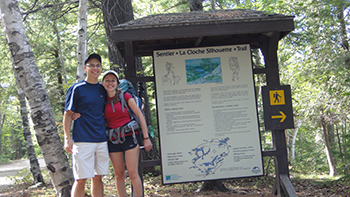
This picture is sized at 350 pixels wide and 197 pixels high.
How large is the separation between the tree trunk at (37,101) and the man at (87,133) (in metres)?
1.28

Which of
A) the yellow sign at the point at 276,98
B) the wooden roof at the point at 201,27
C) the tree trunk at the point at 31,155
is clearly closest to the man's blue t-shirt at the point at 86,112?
the wooden roof at the point at 201,27

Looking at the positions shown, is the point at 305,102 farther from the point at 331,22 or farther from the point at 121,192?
the point at 121,192

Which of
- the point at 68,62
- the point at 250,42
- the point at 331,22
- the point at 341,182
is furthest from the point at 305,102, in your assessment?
the point at 68,62

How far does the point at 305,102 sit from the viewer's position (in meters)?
9.20

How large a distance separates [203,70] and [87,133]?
2.33 meters

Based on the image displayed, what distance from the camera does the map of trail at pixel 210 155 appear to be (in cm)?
477

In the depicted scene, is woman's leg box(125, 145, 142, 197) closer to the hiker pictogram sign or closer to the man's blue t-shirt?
the man's blue t-shirt

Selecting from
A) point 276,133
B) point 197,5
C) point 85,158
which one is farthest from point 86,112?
point 197,5

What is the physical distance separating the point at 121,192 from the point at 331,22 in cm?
731

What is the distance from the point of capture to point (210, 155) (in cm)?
477

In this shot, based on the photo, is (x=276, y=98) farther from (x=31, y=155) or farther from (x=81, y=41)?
(x=31, y=155)

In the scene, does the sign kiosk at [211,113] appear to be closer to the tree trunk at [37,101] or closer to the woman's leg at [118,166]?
the woman's leg at [118,166]

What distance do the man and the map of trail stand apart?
1.70 meters

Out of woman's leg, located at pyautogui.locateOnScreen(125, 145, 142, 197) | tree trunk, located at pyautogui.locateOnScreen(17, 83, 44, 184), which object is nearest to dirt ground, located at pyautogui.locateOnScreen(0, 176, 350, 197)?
tree trunk, located at pyautogui.locateOnScreen(17, 83, 44, 184)
